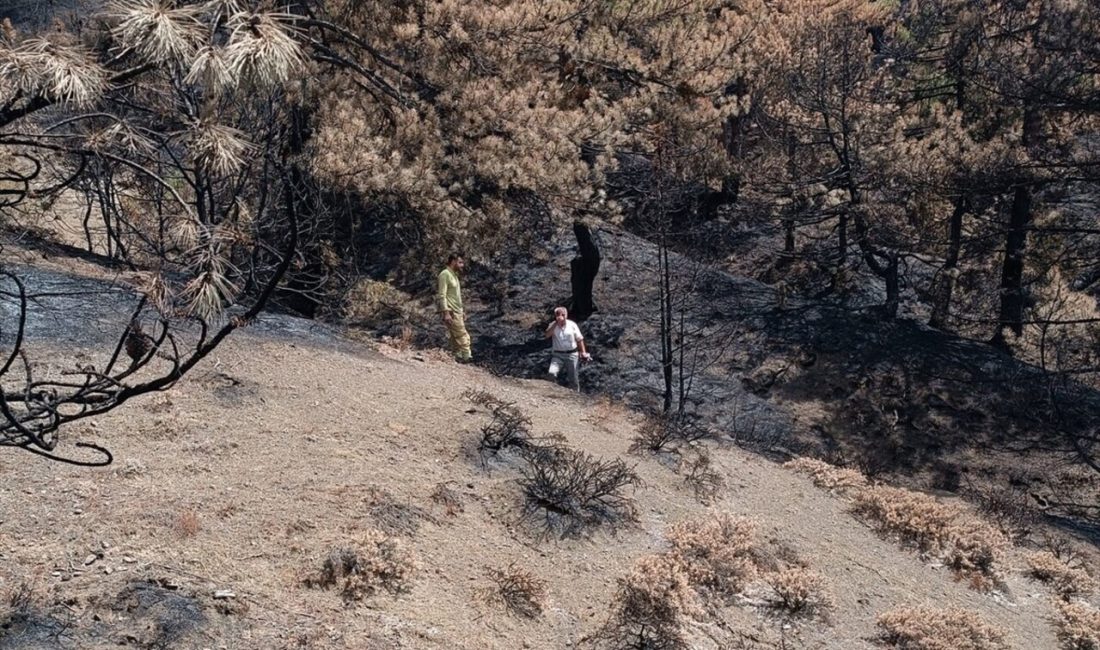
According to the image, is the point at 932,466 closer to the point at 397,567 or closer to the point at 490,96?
the point at 490,96

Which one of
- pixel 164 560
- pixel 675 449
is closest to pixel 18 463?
pixel 164 560

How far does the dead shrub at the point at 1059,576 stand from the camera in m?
9.05

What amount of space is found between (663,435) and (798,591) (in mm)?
2676

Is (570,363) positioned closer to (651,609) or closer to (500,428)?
(500,428)

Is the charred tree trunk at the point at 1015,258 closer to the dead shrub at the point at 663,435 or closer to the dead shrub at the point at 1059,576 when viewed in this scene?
the dead shrub at the point at 1059,576

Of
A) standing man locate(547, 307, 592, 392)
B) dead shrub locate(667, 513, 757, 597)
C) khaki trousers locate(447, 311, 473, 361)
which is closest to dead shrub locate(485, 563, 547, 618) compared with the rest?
dead shrub locate(667, 513, 757, 597)

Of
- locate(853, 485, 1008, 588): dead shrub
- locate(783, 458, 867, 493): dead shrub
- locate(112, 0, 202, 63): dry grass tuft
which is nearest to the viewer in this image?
locate(112, 0, 202, 63): dry grass tuft

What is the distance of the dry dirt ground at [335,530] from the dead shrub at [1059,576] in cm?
23

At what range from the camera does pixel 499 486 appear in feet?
25.9

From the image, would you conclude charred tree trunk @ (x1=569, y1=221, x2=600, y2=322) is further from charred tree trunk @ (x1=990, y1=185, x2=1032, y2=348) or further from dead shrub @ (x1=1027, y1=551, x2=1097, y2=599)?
dead shrub @ (x1=1027, y1=551, x2=1097, y2=599)

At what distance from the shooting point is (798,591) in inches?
294

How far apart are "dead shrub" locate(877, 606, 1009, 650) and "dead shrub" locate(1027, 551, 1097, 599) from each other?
75.0 inches

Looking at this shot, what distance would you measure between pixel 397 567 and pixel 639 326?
10768 millimetres

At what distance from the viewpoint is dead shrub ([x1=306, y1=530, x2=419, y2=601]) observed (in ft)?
19.9
